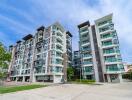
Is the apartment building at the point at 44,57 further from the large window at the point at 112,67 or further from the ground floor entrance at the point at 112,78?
the large window at the point at 112,67

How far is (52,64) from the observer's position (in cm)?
5472

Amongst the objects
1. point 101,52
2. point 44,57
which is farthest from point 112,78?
point 44,57

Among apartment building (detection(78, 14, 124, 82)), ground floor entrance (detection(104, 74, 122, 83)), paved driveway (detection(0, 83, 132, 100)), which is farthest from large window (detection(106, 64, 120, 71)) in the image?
paved driveway (detection(0, 83, 132, 100))

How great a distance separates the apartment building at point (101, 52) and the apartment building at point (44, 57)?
1199 cm

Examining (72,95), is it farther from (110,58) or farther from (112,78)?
(110,58)

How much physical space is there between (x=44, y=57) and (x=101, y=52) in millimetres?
28964

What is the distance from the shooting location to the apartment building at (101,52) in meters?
47.6

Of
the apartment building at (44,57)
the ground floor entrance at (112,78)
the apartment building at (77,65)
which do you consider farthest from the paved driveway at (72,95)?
the apartment building at (77,65)

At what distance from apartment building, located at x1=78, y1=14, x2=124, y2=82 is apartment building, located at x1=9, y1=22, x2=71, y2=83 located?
39.3 ft

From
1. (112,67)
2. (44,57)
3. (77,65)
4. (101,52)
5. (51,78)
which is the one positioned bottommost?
(51,78)

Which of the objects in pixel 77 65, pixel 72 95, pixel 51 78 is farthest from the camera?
pixel 77 65

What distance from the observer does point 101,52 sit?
171 ft

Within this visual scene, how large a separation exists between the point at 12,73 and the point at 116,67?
68738mm

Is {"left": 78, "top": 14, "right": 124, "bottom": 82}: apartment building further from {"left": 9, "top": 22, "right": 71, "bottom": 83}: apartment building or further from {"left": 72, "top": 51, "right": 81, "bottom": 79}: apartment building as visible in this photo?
{"left": 9, "top": 22, "right": 71, "bottom": 83}: apartment building
